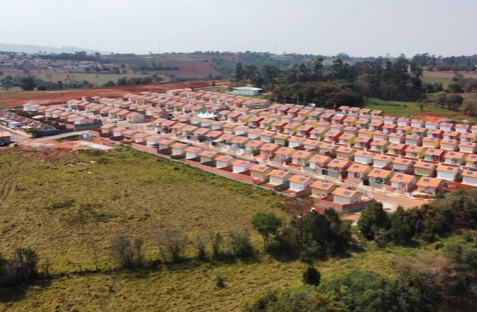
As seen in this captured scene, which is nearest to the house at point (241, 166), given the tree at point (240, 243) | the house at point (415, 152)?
the tree at point (240, 243)

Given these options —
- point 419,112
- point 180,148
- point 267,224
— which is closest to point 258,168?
point 180,148

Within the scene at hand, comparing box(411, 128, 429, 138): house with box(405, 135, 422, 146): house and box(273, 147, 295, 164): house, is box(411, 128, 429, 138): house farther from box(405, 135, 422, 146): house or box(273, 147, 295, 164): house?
box(273, 147, 295, 164): house

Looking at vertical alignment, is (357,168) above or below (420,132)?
below

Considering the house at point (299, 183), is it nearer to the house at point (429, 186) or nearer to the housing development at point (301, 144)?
the housing development at point (301, 144)

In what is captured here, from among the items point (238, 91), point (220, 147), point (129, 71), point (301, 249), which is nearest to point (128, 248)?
point (301, 249)

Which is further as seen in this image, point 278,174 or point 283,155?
point 283,155

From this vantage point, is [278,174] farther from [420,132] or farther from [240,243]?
[420,132]

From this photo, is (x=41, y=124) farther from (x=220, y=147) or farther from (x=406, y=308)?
(x=406, y=308)
